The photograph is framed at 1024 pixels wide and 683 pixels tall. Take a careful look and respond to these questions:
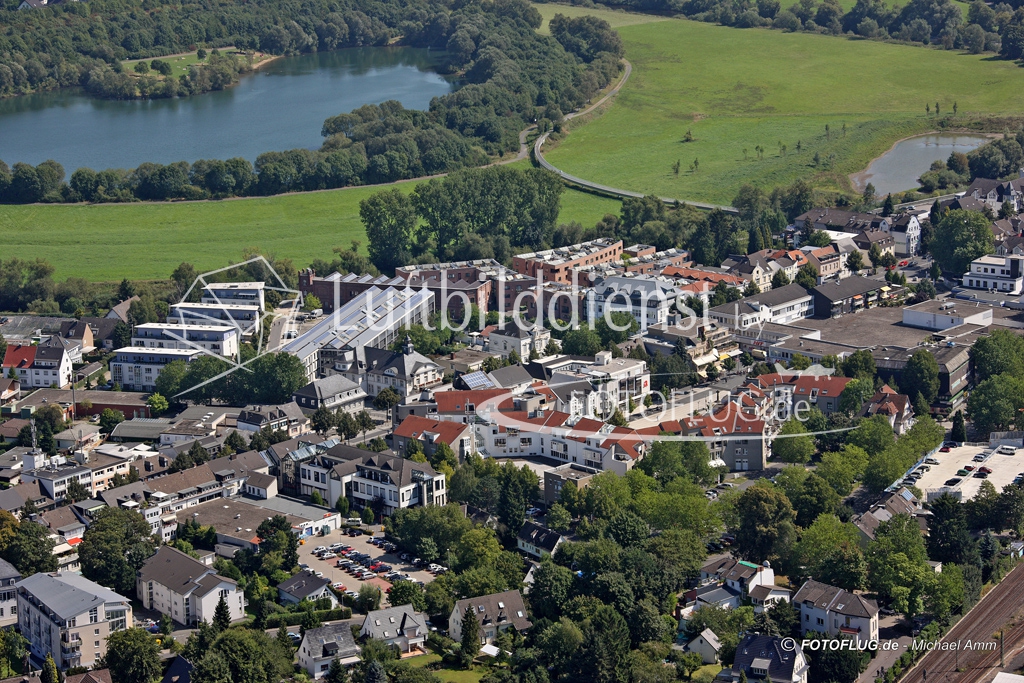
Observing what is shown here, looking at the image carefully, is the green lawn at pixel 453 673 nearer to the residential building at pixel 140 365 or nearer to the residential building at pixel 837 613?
the residential building at pixel 837 613

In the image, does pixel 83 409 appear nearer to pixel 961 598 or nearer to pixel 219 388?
pixel 219 388

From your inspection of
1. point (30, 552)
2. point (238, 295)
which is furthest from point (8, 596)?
point (238, 295)

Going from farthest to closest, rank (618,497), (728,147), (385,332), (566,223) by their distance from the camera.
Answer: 1. (728,147)
2. (566,223)
3. (385,332)
4. (618,497)

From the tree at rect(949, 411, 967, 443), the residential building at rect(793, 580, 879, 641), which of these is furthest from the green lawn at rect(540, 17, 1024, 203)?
the residential building at rect(793, 580, 879, 641)

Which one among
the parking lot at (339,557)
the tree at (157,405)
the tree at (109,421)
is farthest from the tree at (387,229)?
the parking lot at (339,557)

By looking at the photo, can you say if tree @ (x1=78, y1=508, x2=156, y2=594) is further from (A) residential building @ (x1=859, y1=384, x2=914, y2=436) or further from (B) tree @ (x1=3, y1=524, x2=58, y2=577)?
(A) residential building @ (x1=859, y1=384, x2=914, y2=436)

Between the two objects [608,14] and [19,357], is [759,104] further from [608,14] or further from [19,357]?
[19,357]

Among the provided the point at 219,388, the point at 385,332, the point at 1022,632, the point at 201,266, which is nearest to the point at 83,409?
the point at 219,388
